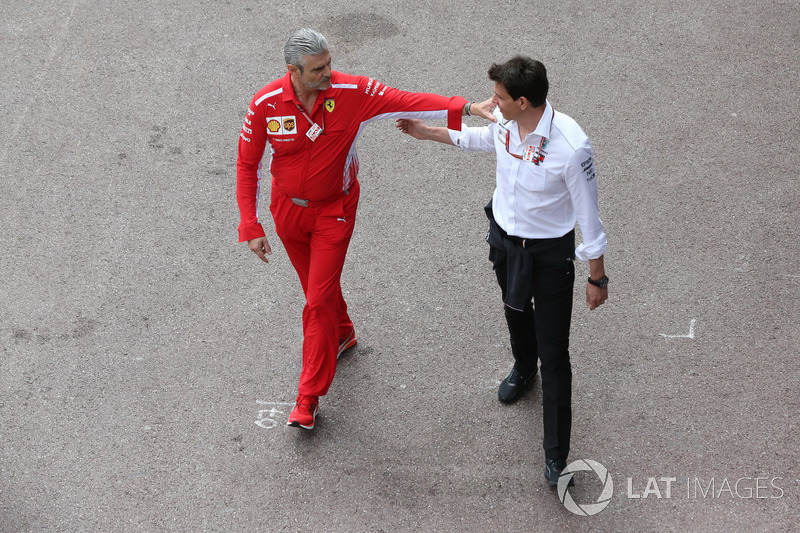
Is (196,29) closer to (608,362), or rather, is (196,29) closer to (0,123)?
(0,123)

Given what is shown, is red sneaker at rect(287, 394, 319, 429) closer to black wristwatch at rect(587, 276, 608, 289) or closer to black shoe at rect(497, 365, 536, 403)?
black shoe at rect(497, 365, 536, 403)

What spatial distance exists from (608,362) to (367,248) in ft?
5.78

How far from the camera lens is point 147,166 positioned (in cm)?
629

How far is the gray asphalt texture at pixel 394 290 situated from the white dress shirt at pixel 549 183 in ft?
4.15

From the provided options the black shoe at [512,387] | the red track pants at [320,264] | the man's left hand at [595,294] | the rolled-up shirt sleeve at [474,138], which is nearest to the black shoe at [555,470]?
the black shoe at [512,387]

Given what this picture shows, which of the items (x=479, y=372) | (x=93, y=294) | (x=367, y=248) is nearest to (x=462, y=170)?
(x=367, y=248)

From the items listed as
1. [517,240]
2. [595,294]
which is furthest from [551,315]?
[517,240]

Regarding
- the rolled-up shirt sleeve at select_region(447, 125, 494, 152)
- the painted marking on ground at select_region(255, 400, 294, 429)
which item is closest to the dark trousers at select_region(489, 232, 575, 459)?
the rolled-up shirt sleeve at select_region(447, 125, 494, 152)

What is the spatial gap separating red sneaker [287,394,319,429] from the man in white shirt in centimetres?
116

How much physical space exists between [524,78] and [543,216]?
0.64 metres

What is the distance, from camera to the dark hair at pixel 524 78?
11.7 ft

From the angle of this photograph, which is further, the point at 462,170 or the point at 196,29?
the point at 196,29

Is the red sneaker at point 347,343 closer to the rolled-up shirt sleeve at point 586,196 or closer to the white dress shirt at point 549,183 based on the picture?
the white dress shirt at point 549,183

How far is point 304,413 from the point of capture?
14.8 ft
